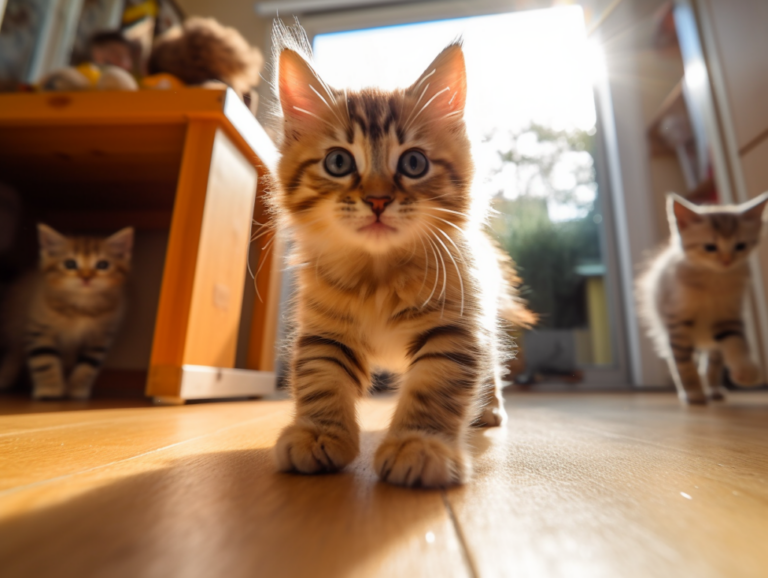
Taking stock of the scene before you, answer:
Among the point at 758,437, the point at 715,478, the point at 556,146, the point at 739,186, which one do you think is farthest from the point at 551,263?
the point at 715,478

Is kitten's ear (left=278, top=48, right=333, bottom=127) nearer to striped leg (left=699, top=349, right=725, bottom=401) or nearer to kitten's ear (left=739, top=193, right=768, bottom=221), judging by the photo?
kitten's ear (left=739, top=193, right=768, bottom=221)

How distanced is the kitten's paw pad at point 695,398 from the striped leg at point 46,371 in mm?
2115

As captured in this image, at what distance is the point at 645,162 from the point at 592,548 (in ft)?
9.57

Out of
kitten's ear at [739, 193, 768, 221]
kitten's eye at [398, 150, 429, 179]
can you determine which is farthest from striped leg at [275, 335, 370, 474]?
kitten's ear at [739, 193, 768, 221]

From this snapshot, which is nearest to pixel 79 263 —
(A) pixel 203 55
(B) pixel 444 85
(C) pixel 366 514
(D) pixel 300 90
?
(A) pixel 203 55

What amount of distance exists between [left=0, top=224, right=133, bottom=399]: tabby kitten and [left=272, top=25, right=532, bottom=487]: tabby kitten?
3.77 feet

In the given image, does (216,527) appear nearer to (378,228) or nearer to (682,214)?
(378,228)

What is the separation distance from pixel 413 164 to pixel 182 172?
82 cm

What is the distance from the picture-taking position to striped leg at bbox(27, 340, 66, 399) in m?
1.47

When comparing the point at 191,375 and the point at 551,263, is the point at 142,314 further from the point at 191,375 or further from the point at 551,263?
the point at 551,263

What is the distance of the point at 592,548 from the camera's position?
Result: 329 millimetres

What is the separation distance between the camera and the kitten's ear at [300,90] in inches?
34.3

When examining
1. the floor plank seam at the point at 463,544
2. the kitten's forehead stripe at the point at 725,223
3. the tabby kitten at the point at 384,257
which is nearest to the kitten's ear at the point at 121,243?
the tabby kitten at the point at 384,257

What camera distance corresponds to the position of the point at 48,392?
146 cm
